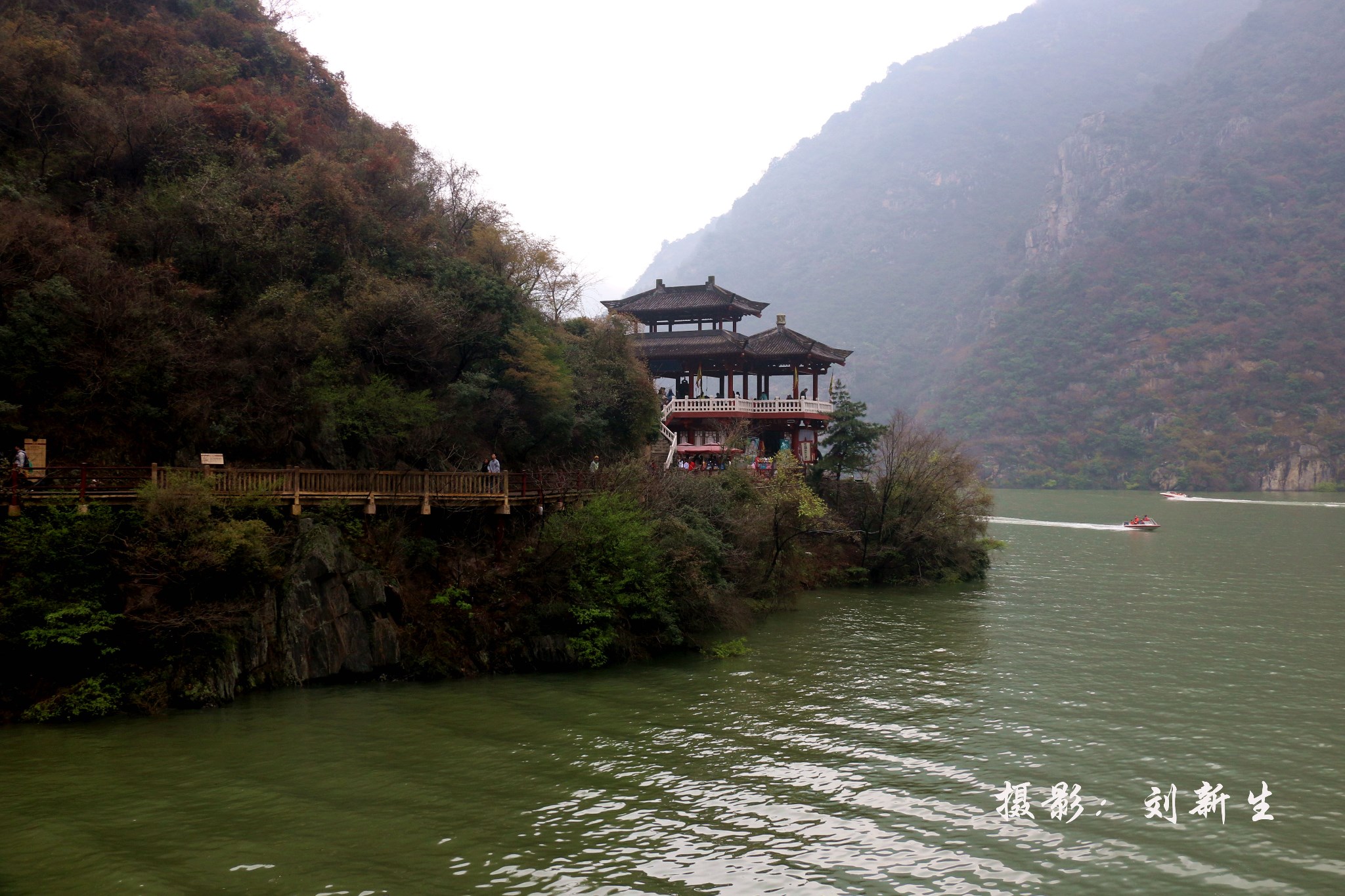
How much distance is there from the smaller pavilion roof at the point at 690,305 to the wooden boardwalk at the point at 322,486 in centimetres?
2676

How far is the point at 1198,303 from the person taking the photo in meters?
142

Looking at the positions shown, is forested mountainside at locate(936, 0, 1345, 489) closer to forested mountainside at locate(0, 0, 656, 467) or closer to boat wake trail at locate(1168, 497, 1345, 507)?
boat wake trail at locate(1168, 497, 1345, 507)

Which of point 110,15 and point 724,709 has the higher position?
point 110,15

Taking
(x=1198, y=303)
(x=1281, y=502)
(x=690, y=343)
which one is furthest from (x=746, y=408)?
(x=1198, y=303)

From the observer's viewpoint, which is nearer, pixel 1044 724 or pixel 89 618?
pixel 89 618

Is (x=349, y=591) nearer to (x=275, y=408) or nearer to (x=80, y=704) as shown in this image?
(x=80, y=704)

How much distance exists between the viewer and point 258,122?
31.9 meters

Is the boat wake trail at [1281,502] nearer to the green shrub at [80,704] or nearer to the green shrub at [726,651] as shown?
the green shrub at [726,651]

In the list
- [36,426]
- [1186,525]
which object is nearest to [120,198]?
[36,426]

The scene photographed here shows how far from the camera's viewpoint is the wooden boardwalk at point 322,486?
18906 mm

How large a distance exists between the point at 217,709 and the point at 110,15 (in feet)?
95.0

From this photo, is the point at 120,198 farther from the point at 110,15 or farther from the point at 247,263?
the point at 110,15

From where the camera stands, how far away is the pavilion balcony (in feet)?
151

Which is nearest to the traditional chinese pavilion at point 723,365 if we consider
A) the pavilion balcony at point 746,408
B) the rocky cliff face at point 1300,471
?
the pavilion balcony at point 746,408
